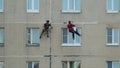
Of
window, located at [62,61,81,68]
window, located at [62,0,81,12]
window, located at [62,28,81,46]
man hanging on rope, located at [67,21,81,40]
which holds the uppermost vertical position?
window, located at [62,0,81,12]

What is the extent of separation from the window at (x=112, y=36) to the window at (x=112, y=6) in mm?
1470

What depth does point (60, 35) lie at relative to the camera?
46.9m

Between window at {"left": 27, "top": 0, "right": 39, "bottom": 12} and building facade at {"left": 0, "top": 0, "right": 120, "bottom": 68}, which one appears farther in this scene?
window at {"left": 27, "top": 0, "right": 39, "bottom": 12}

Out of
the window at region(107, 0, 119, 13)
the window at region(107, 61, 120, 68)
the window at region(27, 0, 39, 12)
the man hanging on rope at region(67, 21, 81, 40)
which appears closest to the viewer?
the man hanging on rope at region(67, 21, 81, 40)

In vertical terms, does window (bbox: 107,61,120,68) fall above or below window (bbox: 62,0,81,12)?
below

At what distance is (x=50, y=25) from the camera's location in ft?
153

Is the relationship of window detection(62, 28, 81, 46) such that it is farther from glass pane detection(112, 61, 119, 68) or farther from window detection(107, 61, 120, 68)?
glass pane detection(112, 61, 119, 68)

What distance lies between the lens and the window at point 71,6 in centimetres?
4709

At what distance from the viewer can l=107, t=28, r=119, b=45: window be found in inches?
1843

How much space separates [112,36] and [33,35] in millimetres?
6119

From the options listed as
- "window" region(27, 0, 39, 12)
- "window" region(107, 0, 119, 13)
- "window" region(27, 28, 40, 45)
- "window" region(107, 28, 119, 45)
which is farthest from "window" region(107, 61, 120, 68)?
"window" region(27, 0, 39, 12)

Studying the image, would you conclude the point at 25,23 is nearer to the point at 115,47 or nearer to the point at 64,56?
the point at 64,56

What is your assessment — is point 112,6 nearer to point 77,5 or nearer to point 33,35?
point 77,5

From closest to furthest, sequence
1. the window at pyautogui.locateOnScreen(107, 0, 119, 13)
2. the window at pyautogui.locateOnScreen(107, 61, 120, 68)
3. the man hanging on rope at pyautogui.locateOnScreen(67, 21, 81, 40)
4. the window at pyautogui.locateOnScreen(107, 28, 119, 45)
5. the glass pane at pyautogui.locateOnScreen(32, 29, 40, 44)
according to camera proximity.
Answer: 1. the man hanging on rope at pyautogui.locateOnScreen(67, 21, 81, 40)
2. the window at pyautogui.locateOnScreen(107, 61, 120, 68)
3. the window at pyautogui.locateOnScreen(107, 28, 119, 45)
4. the window at pyautogui.locateOnScreen(107, 0, 119, 13)
5. the glass pane at pyautogui.locateOnScreen(32, 29, 40, 44)
